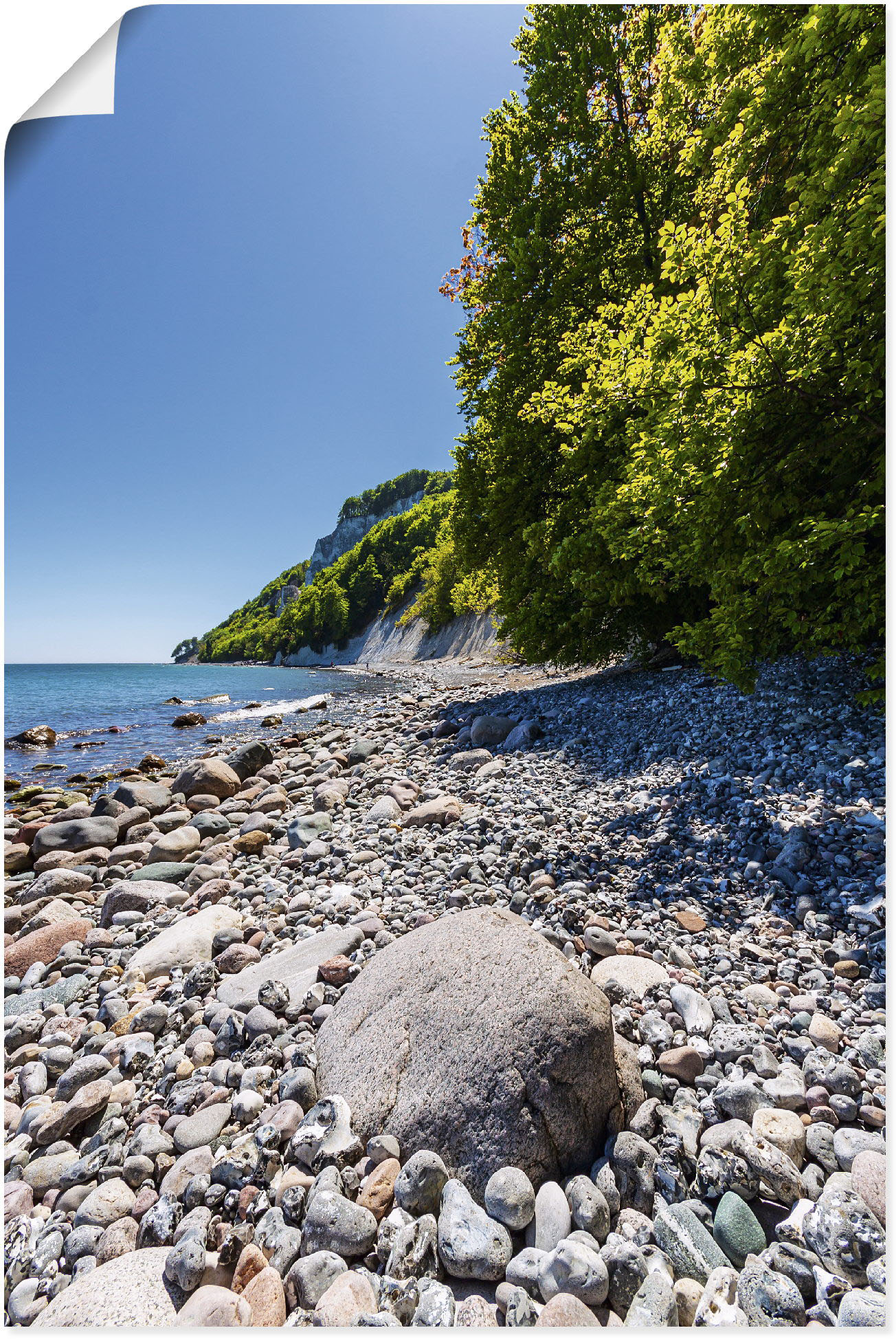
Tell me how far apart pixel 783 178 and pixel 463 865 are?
6.99m

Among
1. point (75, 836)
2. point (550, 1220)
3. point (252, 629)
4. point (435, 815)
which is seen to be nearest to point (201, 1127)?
point (550, 1220)

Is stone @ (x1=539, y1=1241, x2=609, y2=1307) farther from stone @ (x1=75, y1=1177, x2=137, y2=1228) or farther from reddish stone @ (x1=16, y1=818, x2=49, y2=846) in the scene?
reddish stone @ (x1=16, y1=818, x2=49, y2=846)

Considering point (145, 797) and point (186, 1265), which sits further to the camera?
point (145, 797)

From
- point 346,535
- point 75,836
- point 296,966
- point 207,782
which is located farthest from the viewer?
point 346,535

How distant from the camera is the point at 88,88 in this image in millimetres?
1928

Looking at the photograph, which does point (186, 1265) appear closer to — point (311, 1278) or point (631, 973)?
point (311, 1278)

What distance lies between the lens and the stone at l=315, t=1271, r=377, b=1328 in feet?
4.96

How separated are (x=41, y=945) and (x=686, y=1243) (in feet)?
15.5

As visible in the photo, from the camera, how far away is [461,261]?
11.7 meters

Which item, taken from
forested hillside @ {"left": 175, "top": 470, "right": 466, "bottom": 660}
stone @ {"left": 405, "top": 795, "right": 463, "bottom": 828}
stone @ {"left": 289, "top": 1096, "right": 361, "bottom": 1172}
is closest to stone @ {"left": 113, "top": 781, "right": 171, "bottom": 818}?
stone @ {"left": 405, "top": 795, "right": 463, "bottom": 828}

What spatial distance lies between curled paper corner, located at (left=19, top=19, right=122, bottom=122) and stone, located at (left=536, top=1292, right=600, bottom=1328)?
433 cm

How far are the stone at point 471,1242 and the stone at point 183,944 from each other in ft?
8.59

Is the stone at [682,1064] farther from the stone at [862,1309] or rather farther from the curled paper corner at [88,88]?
the curled paper corner at [88,88]

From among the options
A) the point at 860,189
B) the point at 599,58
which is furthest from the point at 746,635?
the point at 599,58
